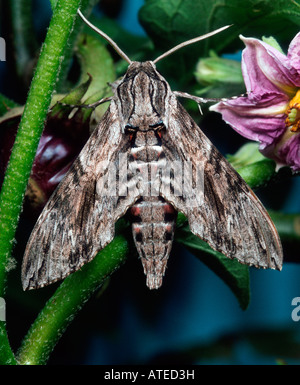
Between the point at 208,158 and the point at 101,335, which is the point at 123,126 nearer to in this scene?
the point at 208,158

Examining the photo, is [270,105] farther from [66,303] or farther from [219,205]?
[66,303]

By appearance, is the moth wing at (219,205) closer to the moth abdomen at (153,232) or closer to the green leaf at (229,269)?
the moth abdomen at (153,232)

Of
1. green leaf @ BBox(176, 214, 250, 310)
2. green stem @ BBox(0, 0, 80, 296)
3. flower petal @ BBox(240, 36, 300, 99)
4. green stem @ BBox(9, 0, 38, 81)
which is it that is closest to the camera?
green stem @ BBox(0, 0, 80, 296)

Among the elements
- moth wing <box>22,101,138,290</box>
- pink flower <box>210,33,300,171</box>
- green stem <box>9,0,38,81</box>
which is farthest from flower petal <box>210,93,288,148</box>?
green stem <box>9,0,38,81</box>

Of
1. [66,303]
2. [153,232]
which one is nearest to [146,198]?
[153,232]

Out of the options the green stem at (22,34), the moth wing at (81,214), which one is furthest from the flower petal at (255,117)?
the green stem at (22,34)

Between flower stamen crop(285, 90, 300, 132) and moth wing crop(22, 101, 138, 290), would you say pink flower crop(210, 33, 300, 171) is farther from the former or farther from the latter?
moth wing crop(22, 101, 138, 290)
